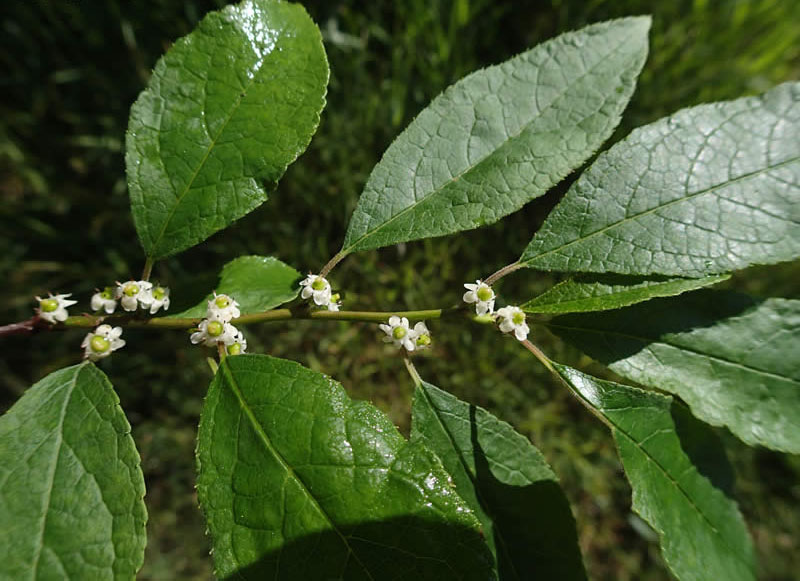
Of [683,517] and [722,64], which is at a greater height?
[722,64]

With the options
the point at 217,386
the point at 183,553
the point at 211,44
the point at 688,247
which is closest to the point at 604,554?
the point at 183,553

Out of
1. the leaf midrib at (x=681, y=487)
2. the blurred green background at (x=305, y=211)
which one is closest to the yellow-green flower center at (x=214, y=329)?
the leaf midrib at (x=681, y=487)

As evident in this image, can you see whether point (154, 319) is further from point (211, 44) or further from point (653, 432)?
point (653, 432)

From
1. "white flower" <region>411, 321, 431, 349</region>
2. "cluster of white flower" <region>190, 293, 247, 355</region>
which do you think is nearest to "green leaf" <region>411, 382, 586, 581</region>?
"white flower" <region>411, 321, 431, 349</region>

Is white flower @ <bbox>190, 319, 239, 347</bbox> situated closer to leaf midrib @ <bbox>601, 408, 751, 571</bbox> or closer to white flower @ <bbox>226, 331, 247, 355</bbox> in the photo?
white flower @ <bbox>226, 331, 247, 355</bbox>

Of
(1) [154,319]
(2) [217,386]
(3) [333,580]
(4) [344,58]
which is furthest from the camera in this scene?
(4) [344,58]

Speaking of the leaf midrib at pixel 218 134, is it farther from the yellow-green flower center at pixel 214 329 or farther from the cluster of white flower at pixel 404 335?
the cluster of white flower at pixel 404 335
